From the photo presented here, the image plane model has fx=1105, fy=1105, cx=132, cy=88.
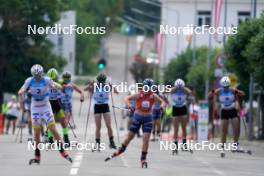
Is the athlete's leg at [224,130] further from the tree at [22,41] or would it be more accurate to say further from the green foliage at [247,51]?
the tree at [22,41]

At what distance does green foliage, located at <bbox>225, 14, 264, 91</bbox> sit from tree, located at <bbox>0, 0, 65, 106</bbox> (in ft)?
78.2

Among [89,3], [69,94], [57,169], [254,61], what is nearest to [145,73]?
[89,3]

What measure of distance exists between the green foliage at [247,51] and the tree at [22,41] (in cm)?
2383

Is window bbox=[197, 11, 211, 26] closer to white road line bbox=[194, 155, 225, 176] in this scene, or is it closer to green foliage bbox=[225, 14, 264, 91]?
green foliage bbox=[225, 14, 264, 91]

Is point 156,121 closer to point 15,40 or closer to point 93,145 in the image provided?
point 93,145

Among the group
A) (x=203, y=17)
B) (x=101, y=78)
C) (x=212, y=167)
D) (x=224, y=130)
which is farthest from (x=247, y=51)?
(x=203, y=17)

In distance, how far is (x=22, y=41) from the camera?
70438 millimetres

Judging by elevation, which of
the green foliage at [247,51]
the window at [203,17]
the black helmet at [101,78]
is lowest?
the black helmet at [101,78]

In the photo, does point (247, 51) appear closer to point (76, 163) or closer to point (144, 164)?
point (144, 164)

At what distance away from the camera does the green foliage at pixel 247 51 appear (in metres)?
40.1

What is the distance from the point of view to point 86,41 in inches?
4887

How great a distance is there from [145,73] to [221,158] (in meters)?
75.8

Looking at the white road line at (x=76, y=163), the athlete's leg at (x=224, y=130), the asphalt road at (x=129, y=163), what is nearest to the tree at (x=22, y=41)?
the asphalt road at (x=129, y=163)

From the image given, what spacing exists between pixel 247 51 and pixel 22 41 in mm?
31589
